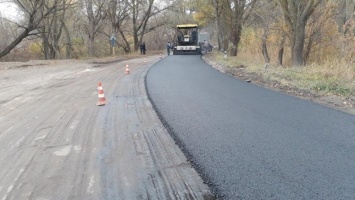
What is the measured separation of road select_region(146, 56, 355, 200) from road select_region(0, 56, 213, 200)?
0.36 meters

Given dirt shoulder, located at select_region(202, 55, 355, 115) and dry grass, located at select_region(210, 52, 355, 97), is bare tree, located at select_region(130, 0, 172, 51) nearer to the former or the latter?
dry grass, located at select_region(210, 52, 355, 97)

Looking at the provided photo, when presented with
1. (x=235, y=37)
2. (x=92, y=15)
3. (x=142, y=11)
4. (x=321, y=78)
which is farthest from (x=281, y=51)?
(x=142, y=11)

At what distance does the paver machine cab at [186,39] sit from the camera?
109ft

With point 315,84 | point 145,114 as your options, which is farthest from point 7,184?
point 315,84

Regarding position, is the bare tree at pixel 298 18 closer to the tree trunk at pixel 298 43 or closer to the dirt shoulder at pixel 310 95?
the tree trunk at pixel 298 43

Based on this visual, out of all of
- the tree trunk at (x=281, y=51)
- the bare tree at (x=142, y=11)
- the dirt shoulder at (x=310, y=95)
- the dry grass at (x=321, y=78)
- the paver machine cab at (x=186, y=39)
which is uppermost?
the bare tree at (x=142, y=11)

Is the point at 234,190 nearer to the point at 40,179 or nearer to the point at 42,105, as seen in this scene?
the point at 40,179

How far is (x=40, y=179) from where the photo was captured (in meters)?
3.83

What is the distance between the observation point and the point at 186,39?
3388 cm

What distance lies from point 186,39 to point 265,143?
2999 cm

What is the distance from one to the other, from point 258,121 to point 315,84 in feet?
13.6

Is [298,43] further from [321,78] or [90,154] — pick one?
[90,154]

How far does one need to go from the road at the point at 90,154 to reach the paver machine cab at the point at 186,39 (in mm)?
25237

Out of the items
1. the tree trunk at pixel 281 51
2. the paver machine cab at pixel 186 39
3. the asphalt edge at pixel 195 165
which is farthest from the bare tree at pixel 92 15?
the asphalt edge at pixel 195 165
